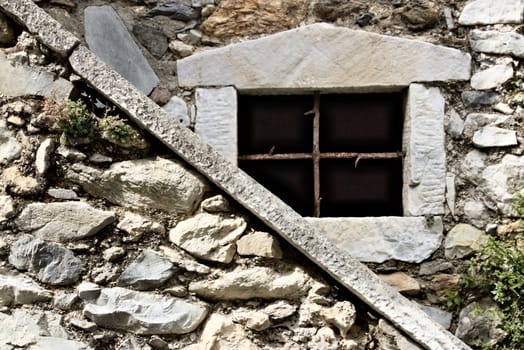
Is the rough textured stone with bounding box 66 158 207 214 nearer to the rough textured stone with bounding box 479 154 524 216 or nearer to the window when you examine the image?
the window

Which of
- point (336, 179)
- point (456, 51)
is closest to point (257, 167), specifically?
point (336, 179)

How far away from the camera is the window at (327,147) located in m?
3.67

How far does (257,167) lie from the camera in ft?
12.1

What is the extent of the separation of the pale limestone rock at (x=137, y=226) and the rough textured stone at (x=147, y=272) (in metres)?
0.05

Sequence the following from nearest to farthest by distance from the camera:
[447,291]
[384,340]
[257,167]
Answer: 1. [384,340]
2. [447,291]
3. [257,167]

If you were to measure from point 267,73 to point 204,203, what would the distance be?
5.32ft

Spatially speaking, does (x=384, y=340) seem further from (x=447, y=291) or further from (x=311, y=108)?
(x=311, y=108)

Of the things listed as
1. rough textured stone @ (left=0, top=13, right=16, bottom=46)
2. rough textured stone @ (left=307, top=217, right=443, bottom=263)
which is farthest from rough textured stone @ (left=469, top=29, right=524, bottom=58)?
rough textured stone @ (left=0, top=13, right=16, bottom=46)

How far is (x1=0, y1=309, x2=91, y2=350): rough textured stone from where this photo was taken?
1906 millimetres

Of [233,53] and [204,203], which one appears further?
[233,53]

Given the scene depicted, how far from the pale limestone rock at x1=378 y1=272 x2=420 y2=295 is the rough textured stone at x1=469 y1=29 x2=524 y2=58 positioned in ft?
3.79

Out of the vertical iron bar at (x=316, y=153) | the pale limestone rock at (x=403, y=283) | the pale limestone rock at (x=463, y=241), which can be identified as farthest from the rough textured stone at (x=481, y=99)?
the pale limestone rock at (x=403, y=283)

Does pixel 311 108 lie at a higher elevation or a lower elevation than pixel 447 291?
higher

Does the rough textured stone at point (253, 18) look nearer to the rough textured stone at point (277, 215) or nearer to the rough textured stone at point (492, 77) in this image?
the rough textured stone at point (492, 77)
